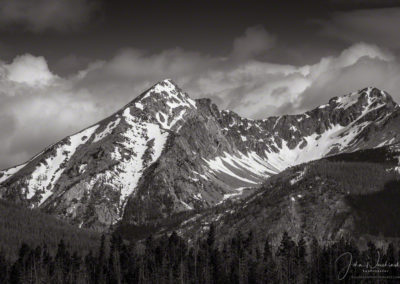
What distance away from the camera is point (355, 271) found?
19900 cm

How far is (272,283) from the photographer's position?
646ft

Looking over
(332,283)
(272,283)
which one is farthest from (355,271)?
(272,283)

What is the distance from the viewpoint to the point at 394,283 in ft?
648

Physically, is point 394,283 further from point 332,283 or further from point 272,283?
point 272,283

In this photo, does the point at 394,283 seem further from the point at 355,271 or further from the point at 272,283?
the point at 272,283

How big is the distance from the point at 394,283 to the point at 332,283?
17.6 m

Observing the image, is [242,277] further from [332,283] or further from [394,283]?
[394,283]

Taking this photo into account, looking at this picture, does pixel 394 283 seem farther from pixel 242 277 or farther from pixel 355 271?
pixel 242 277

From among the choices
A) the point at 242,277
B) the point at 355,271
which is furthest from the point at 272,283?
the point at 355,271

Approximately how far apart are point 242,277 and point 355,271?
32935 millimetres

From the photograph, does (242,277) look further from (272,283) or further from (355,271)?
(355,271)

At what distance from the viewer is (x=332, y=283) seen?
19962 centimetres

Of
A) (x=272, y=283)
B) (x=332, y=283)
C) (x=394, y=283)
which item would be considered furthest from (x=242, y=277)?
(x=394, y=283)

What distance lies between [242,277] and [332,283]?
2646 cm
